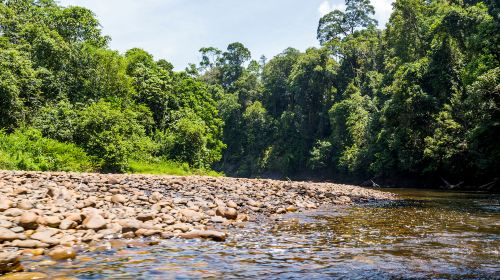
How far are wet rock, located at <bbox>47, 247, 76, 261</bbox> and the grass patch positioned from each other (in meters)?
17.7

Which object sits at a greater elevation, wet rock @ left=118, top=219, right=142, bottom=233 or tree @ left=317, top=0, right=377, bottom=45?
tree @ left=317, top=0, right=377, bottom=45

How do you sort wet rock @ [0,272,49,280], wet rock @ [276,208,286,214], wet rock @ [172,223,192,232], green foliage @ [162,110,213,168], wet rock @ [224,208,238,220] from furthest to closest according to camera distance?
green foliage @ [162,110,213,168], wet rock @ [276,208,286,214], wet rock @ [224,208,238,220], wet rock @ [172,223,192,232], wet rock @ [0,272,49,280]

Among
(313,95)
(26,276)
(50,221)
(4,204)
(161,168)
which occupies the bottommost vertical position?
(26,276)

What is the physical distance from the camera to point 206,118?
139 feet

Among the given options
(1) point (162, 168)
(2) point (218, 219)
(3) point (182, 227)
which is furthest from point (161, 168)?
(3) point (182, 227)

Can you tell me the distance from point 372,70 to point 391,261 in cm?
5329

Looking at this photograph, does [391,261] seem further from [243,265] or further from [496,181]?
[496,181]

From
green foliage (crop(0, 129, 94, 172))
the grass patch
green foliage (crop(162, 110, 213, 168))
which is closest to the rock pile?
green foliage (crop(0, 129, 94, 172))

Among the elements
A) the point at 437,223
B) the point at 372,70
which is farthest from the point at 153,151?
the point at 372,70

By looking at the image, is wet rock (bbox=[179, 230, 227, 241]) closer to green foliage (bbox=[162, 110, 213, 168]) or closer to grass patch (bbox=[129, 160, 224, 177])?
grass patch (bbox=[129, 160, 224, 177])

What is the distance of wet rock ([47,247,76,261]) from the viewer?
5.10m

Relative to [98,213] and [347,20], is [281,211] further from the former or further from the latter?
[347,20]

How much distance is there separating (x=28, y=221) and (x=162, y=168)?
19.0 m

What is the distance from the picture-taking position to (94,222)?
22.2 ft
